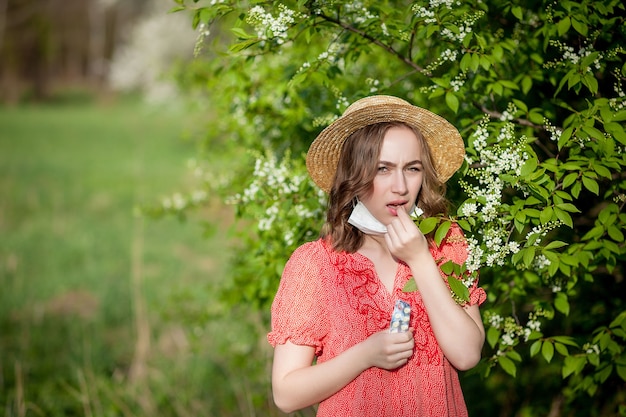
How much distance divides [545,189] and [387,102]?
23.9 inches

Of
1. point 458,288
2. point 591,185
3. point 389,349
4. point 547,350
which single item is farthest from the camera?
point 547,350

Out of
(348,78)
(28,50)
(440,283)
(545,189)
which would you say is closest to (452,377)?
(440,283)

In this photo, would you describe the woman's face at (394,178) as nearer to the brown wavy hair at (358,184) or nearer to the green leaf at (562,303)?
the brown wavy hair at (358,184)

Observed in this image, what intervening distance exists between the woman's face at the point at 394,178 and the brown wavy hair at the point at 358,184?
0.02 meters

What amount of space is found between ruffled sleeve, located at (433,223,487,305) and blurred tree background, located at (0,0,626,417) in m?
0.05

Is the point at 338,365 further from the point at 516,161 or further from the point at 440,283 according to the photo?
the point at 516,161

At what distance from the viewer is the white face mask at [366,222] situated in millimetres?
1957

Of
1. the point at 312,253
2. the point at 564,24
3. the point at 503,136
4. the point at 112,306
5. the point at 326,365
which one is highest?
the point at 564,24

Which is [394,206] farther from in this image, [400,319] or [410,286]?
[400,319]

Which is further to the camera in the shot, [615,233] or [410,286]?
[615,233]

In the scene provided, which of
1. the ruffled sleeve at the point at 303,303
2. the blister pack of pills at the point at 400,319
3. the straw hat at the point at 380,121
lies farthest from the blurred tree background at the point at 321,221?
the ruffled sleeve at the point at 303,303

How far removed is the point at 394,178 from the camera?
1939 mm

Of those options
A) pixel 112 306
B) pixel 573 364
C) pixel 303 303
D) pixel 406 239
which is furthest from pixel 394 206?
pixel 112 306

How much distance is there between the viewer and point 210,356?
4812 mm
